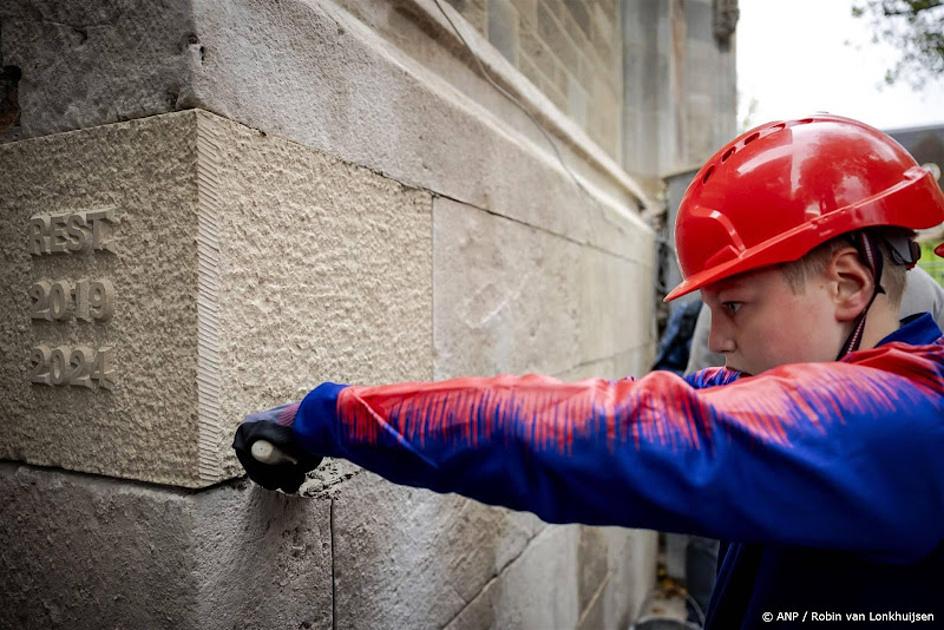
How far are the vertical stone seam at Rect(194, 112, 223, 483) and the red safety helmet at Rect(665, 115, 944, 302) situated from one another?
90 cm

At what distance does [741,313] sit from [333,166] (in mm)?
942

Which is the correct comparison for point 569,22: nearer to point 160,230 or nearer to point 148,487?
point 160,230

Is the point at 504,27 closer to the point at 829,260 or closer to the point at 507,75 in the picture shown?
the point at 507,75

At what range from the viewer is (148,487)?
1.24 m

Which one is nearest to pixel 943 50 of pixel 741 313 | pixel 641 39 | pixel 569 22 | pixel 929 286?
pixel 641 39

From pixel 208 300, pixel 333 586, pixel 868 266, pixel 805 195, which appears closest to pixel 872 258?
pixel 868 266

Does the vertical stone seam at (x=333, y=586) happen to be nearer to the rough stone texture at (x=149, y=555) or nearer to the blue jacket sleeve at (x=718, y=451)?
the rough stone texture at (x=149, y=555)

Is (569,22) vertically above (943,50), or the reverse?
(943,50)

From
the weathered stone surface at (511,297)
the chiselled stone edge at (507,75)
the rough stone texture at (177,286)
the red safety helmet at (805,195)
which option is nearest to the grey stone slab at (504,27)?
the chiselled stone edge at (507,75)

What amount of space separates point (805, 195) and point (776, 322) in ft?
0.75

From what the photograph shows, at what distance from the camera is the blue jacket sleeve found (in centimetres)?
84

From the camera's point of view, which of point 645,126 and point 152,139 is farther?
point 645,126

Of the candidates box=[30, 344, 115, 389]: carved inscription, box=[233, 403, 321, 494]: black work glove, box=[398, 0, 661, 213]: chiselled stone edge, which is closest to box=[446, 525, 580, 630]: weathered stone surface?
box=[233, 403, 321, 494]: black work glove

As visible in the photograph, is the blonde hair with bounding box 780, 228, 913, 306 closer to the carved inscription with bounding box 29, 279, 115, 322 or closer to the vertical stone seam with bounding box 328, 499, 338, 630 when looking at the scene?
the vertical stone seam with bounding box 328, 499, 338, 630
